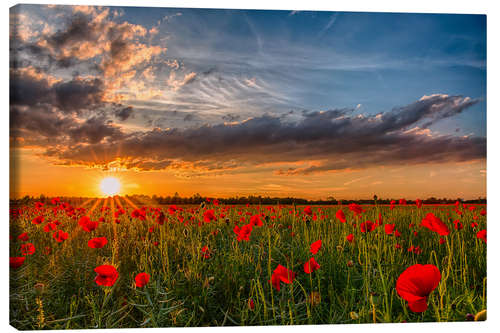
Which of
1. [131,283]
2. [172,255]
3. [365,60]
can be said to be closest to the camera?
[131,283]

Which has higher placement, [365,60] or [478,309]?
[365,60]

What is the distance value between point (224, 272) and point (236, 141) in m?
1.21

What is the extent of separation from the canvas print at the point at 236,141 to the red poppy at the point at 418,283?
123 centimetres

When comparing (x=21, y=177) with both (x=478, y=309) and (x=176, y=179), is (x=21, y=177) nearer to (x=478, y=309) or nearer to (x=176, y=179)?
(x=176, y=179)

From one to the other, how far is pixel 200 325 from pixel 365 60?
2.75 meters

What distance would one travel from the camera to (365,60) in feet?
12.3

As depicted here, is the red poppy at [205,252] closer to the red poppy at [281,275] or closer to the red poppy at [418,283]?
the red poppy at [281,275]

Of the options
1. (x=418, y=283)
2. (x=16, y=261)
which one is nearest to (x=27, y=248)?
(x=16, y=261)

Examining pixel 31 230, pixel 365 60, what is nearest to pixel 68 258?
pixel 31 230

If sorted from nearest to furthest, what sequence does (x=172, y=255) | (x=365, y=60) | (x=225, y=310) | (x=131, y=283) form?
1. (x=225, y=310)
2. (x=131, y=283)
3. (x=172, y=255)
4. (x=365, y=60)

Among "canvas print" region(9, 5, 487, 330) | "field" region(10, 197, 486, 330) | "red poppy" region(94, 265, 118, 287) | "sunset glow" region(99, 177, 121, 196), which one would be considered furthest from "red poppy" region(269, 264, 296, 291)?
"sunset glow" region(99, 177, 121, 196)

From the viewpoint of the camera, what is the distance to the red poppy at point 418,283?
174cm

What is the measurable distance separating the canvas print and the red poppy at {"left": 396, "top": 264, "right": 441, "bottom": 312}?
1.23m

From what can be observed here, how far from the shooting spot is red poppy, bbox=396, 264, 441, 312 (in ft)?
5.71
